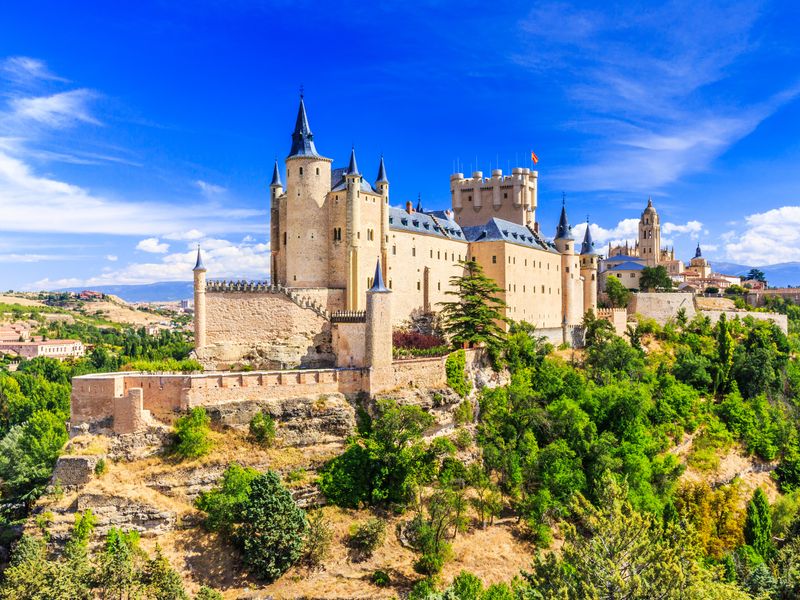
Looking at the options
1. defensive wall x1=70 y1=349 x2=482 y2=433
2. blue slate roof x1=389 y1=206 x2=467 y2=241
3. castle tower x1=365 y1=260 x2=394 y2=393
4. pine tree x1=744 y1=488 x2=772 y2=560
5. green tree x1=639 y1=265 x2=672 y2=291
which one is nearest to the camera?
defensive wall x1=70 y1=349 x2=482 y2=433

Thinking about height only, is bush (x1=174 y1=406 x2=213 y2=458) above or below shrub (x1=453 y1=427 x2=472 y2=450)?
above

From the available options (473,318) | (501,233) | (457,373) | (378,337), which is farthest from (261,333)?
(501,233)

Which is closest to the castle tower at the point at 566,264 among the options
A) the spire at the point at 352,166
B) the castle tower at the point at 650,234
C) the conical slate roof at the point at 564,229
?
the conical slate roof at the point at 564,229

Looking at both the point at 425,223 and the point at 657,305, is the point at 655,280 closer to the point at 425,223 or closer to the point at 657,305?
the point at 657,305

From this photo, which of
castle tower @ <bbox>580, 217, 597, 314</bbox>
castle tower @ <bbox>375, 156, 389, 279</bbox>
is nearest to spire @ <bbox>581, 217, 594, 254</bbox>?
castle tower @ <bbox>580, 217, 597, 314</bbox>

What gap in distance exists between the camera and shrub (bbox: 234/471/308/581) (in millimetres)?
31906

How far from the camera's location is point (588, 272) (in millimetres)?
70375

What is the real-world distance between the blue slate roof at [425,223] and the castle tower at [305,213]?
6764mm

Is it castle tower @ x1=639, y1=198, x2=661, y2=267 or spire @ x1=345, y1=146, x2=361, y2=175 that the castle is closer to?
spire @ x1=345, y1=146, x2=361, y2=175

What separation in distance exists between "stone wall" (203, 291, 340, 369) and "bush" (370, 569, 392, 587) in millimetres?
15192

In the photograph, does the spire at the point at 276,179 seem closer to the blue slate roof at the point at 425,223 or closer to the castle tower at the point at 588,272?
the blue slate roof at the point at 425,223

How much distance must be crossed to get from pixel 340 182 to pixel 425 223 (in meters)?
11.4

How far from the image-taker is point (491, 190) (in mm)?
70375

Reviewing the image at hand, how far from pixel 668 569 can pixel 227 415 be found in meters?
24.0
